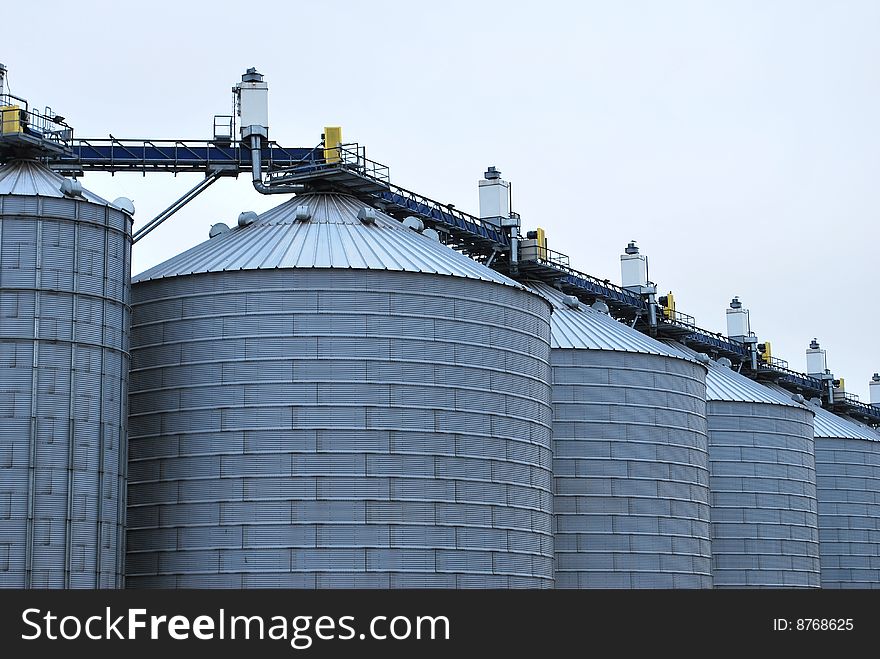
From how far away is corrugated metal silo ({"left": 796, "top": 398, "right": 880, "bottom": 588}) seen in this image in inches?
3543

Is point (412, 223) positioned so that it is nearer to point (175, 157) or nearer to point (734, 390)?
point (175, 157)

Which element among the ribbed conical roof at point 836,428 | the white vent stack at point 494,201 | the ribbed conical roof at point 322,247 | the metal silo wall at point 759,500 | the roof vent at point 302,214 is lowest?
the metal silo wall at point 759,500

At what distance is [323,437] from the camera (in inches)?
2020

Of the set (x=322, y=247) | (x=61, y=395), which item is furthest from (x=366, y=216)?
(x=61, y=395)

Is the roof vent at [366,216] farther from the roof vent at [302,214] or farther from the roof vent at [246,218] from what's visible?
the roof vent at [246,218]

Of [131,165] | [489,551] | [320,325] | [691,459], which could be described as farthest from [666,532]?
[131,165]

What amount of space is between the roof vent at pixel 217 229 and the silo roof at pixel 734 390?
1010 inches

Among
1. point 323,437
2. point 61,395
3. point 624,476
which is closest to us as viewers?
point 61,395

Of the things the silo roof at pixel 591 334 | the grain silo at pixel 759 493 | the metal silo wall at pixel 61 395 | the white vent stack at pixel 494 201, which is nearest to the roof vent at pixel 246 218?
the metal silo wall at pixel 61 395

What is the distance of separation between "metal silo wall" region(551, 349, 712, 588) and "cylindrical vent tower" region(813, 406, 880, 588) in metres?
24.8

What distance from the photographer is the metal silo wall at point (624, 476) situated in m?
63.6

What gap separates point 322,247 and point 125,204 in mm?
6991
